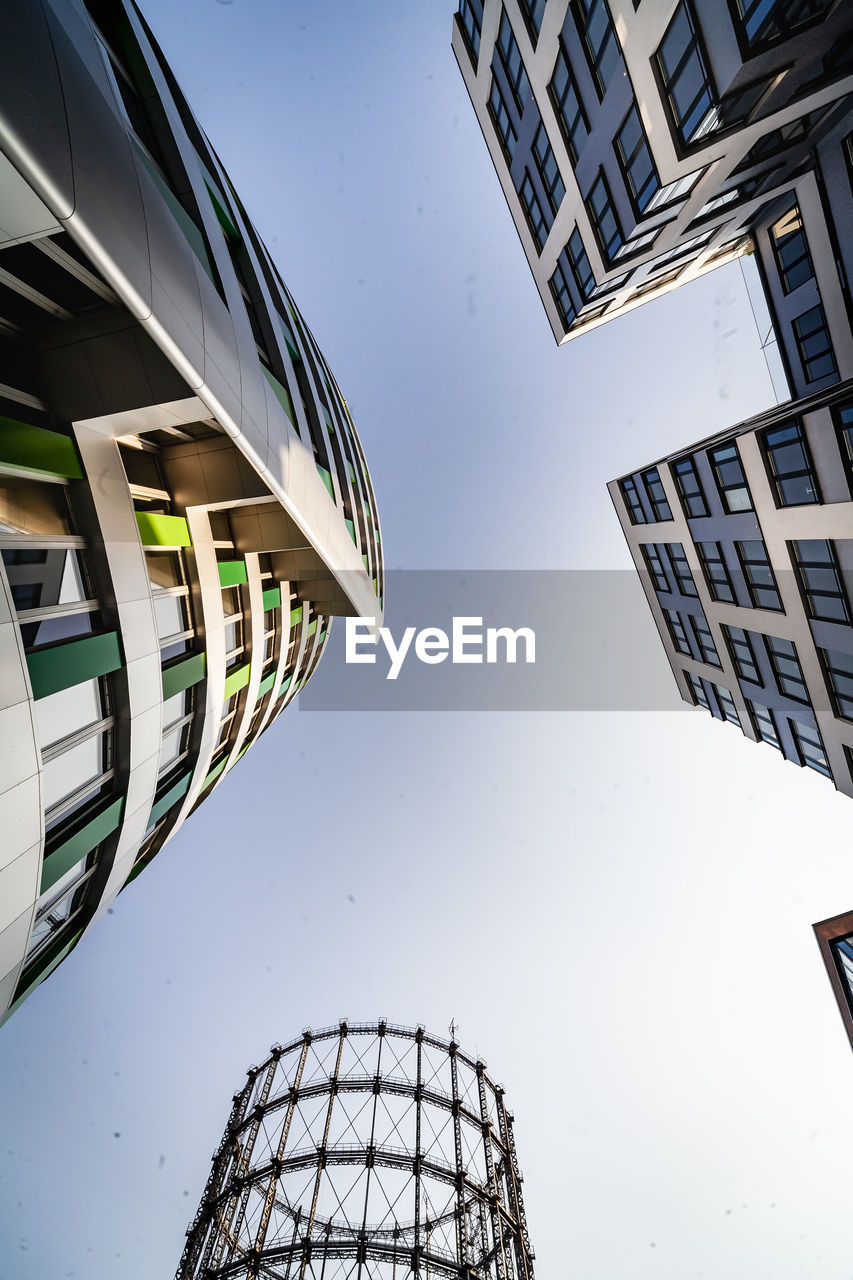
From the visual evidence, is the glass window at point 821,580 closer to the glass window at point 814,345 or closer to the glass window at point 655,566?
the glass window at point 814,345

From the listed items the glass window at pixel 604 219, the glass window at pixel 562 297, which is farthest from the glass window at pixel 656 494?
the glass window at pixel 604 219

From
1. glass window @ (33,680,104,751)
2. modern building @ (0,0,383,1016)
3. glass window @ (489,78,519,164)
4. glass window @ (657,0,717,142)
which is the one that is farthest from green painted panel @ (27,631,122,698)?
glass window @ (489,78,519,164)

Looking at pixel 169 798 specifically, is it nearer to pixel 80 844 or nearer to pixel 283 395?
pixel 80 844

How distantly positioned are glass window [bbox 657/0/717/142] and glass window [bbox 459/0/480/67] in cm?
1575

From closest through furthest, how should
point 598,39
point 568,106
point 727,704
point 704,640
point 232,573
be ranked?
point 232,573 < point 598,39 < point 568,106 < point 704,640 < point 727,704

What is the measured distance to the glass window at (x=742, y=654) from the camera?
20391 mm

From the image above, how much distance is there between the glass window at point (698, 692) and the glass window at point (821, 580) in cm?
1147

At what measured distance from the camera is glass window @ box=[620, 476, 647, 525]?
25.7m

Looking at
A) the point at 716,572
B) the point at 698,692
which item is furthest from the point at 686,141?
the point at 698,692

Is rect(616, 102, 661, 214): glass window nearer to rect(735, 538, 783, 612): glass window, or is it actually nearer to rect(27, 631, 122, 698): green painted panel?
rect(735, 538, 783, 612): glass window

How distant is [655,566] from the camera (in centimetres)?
2611

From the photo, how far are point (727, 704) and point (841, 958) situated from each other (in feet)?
42.0

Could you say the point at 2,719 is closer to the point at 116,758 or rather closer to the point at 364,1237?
the point at 116,758

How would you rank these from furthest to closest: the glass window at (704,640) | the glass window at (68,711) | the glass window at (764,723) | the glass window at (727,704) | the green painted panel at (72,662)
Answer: the glass window at (727,704)
the glass window at (704,640)
the glass window at (764,723)
the glass window at (68,711)
the green painted panel at (72,662)
